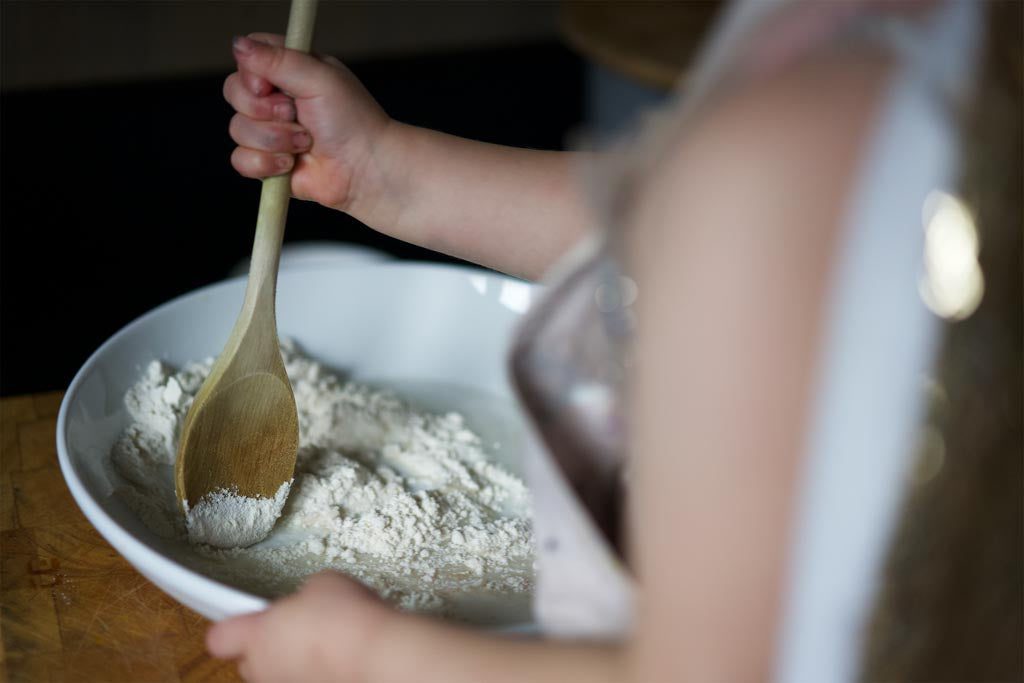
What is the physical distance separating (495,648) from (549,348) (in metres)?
0.13

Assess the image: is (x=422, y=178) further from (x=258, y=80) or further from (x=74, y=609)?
(x=74, y=609)

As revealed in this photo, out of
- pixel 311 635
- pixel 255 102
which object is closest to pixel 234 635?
pixel 311 635

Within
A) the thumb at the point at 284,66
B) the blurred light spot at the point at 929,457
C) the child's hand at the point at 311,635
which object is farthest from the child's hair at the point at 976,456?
the thumb at the point at 284,66

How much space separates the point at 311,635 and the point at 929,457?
0.28 meters

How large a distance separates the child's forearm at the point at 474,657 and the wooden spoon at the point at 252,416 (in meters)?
0.20

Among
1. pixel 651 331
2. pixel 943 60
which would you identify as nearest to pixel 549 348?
pixel 651 331

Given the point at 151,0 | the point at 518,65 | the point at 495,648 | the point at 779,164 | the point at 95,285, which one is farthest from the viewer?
the point at 518,65

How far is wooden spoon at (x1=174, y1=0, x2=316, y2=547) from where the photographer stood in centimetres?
66

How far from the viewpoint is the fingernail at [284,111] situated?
2.44 feet

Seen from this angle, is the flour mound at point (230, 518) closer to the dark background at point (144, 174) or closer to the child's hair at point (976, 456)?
the child's hair at point (976, 456)

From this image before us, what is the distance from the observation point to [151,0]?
292cm

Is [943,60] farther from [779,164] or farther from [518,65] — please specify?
[518,65]

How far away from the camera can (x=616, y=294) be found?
0.42 meters

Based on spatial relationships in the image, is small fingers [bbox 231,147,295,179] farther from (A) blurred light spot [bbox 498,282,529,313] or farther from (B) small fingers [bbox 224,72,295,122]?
(A) blurred light spot [bbox 498,282,529,313]
